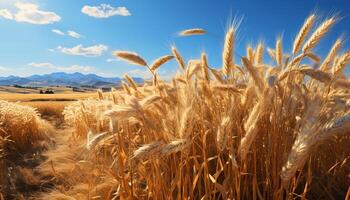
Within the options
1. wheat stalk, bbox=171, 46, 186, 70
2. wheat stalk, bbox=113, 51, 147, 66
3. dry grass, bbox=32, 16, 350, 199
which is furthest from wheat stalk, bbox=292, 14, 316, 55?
wheat stalk, bbox=113, 51, 147, 66

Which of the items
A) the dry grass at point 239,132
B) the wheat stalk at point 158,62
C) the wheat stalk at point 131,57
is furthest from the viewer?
the wheat stalk at point 158,62

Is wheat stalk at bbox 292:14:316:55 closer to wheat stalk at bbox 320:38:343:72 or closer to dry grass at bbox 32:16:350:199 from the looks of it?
dry grass at bbox 32:16:350:199

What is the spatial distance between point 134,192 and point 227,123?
1.01 m

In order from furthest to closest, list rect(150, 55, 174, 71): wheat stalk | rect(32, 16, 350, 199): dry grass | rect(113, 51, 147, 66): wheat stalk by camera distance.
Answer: rect(150, 55, 174, 71): wheat stalk, rect(113, 51, 147, 66): wheat stalk, rect(32, 16, 350, 199): dry grass

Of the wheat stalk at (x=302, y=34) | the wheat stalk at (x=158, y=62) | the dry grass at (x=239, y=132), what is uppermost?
the wheat stalk at (x=302, y=34)

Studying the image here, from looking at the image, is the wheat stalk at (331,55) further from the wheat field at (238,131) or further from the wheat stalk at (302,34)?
the wheat stalk at (302,34)

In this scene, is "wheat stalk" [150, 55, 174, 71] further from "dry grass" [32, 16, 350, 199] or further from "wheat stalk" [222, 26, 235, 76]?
"wheat stalk" [222, 26, 235, 76]

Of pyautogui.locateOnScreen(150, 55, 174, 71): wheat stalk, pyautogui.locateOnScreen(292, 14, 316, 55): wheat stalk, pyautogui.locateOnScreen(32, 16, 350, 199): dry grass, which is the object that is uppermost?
pyautogui.locateOnScreen(292, 14, 316, 55): wheat stalk

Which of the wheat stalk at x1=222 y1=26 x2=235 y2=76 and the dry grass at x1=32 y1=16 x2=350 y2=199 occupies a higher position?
the wheat stalk at x1=222 y1=26 x2=235 y2=76

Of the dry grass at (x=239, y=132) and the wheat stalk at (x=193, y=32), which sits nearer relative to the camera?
the dry grass at (x=239, y=132)

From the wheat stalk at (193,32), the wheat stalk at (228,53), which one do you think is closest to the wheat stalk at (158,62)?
the wheat stalk at (193,32)

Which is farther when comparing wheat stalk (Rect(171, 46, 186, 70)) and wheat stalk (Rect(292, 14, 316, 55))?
wheat stalk (Rect(171, 46, 186, 70))

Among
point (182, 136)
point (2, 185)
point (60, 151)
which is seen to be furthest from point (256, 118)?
point (60, 151)

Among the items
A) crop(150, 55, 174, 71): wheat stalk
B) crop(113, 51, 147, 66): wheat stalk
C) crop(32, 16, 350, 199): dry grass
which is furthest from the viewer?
crop(150, 55, 174, 71): wheat stalk
